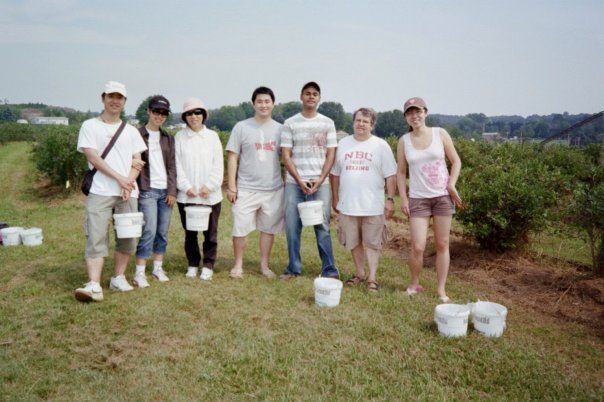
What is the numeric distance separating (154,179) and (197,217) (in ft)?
2.07

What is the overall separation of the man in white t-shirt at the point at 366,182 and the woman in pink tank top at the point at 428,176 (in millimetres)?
249

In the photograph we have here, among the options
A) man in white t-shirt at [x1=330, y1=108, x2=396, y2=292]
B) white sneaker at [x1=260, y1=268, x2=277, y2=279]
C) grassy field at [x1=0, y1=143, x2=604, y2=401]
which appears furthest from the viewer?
white sneaker at [x1=260, y1=268, x2=277, y2=279]

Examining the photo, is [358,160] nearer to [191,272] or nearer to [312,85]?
[312,85]

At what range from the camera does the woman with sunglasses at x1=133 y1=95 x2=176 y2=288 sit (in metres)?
5.26

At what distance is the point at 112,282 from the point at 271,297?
1.80 metres

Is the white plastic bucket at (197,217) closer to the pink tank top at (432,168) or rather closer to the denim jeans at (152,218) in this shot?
the denim jeans at (152,218)

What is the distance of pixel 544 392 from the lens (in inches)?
132

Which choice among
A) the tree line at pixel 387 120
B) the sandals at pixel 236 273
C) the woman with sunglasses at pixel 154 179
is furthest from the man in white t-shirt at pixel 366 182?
the tree line at pixel 387 120

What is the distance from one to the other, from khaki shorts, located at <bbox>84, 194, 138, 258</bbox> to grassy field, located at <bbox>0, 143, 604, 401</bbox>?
55cm

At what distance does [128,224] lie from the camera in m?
4.87

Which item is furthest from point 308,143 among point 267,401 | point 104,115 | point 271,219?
point 267,401

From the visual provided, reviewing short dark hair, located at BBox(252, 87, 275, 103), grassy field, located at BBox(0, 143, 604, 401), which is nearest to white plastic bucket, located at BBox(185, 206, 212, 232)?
grassy field, located at BBox(0, 143, 604, 401)

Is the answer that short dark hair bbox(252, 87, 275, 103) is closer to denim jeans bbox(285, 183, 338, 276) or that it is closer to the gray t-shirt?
the gray t-shirt

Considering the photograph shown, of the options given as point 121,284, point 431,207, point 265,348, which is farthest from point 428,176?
point 121,284
